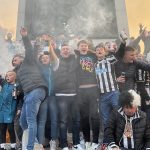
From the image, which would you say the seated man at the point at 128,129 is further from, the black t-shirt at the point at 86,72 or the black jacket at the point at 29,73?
the black t-shirt at the point at 86,72

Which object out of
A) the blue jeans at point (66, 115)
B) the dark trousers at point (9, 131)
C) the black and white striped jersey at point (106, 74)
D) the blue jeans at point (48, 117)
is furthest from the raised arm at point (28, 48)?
the dark trousers at point (9, 131)

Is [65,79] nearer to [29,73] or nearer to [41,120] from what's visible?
[29,73]

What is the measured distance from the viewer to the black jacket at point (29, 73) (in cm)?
653

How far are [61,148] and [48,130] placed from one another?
1.38 feet

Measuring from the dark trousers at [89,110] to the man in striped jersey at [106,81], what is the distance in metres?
0.13

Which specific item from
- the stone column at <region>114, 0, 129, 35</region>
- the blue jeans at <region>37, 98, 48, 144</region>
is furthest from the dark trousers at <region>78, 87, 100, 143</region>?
the stone column at <region>114, 0, 129, 35</region>

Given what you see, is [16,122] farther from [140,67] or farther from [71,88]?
[140,67]

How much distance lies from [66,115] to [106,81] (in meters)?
0.84

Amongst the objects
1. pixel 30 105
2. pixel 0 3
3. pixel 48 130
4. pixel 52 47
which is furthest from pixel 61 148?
pixel 0 3

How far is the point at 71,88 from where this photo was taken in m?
6.95

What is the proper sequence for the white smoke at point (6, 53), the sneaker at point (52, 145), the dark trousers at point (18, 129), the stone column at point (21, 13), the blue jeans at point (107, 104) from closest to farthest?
the sneaker at point (52, 145), the blue jeans at point (107, 104), the dark trousers at point (18, 129), the white smoke at point (6, 53), the stone column at point (21, 13)

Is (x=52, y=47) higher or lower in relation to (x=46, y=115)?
higher

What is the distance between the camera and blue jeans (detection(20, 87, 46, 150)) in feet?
Answer: 20.8

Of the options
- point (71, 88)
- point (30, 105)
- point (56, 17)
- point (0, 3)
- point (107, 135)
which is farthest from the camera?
point (56, 17)
